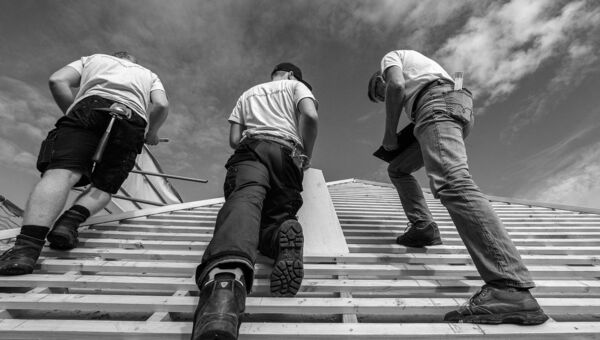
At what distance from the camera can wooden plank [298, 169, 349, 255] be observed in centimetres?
218

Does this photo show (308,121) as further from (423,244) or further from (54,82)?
(54,82)

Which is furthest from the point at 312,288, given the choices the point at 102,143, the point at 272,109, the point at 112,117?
the point at 112,117

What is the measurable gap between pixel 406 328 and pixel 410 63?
1651 millimetres

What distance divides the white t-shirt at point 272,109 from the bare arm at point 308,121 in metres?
0.04

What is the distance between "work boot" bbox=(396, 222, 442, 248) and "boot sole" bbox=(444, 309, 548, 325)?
1050mm

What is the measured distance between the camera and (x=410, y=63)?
2143mm

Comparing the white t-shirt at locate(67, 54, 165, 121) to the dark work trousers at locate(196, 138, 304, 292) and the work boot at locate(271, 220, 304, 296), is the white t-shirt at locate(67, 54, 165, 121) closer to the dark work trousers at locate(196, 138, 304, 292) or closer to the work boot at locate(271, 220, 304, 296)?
the dark work trousers at locate(196, 138, 304, 292)

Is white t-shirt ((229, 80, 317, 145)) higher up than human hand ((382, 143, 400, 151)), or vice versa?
white t-shirt ((229, 80, 317, 145))

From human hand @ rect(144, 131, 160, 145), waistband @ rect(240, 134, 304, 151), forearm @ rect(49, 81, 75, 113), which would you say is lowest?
waistband @ rect(240, 134, 304, 151)

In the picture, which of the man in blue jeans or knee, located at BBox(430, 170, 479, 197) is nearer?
the man in blue jeans

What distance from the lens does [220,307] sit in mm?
1081

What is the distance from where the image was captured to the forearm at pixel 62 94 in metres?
2.25

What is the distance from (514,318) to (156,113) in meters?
2.75

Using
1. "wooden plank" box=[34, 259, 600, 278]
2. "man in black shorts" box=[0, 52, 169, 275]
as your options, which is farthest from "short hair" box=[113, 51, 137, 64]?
"wooden plank" box=[34, 259, 600, 278]
